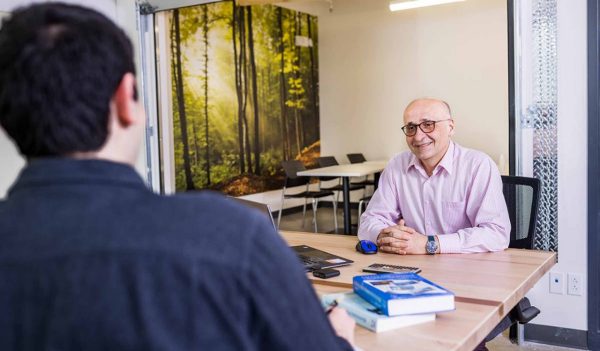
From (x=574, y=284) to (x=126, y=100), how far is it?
3027mm

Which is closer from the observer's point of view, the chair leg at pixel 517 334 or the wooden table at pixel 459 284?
the wooden table at pixel 459 284

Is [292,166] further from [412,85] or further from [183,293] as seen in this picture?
[183,293]

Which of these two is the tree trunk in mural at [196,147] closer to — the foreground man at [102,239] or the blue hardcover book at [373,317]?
the blue hardcover book at [373,317]

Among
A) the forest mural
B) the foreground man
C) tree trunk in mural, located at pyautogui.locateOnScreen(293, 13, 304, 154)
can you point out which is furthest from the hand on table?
tree trunk in mural, located at pyautogui.locateOnScreen(293, 13, 304, 154)

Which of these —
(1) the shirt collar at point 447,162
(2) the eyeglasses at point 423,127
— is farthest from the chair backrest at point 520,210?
(2) the eyeglasses at point 423,127

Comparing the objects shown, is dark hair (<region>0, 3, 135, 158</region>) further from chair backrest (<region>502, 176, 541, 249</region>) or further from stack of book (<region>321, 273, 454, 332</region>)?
chair backrest (<region>502, 176, 541, 249</region>)

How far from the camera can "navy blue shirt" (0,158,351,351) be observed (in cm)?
68

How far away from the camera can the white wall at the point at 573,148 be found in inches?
120

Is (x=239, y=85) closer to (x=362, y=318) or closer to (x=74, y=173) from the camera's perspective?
(x=362, y=318)

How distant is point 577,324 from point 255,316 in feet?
9.79

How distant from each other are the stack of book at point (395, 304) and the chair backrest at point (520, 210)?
113 centimetres

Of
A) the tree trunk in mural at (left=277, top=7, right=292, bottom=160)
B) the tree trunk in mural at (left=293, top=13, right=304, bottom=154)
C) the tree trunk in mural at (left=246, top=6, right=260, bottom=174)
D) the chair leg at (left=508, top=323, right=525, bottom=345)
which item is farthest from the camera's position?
the tree trunk in mural at (left=293, top=13, right=304, bottom=154)

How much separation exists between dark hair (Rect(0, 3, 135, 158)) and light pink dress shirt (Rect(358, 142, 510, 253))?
65.3 inches

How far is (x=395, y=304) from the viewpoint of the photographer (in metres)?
1.30
